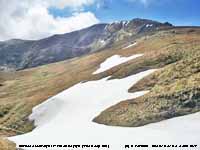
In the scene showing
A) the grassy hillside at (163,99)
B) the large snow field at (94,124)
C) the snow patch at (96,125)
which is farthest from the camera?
the grassy hillside at (163,99)

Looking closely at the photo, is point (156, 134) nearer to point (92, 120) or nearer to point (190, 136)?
point (190, 136)

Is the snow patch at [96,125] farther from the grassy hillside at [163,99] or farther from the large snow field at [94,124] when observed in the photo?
the grassy hillside at [163,99]

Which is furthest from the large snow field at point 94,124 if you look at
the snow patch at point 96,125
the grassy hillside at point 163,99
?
the grassy hillside at point 163,99

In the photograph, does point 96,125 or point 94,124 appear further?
point 94,124

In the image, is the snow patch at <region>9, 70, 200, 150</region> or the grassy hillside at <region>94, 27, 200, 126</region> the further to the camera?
the grassy hillside at <region>94, 27, 200, 126</region>

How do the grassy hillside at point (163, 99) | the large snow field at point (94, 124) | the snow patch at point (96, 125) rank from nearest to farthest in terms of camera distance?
1. the snow patch at point (96, 125)
2. the large snow field at point (94, 124)
3. the grassy hillside at point (163, 99)

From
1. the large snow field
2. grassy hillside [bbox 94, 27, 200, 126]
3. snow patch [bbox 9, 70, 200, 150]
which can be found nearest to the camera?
snow patch [bbox 9, 70, 200, 150]

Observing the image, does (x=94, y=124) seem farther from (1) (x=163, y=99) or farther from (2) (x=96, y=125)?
(1) (x=163, y=99)

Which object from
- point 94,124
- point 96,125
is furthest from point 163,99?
point 94,124

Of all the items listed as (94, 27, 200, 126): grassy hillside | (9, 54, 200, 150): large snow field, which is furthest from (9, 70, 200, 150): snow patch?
(94, 27, 200, 126): grassy hillside

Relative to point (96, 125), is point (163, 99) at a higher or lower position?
higher

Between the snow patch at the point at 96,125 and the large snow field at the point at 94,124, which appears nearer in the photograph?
the snow patch at the point at 96,125

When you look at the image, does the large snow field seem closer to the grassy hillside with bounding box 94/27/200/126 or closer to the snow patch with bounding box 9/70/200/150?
the snow patch with bounding box 9/70/200/150

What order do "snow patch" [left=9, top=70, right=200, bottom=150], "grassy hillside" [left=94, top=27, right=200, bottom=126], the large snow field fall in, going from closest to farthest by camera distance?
"snow patch" [left=9, top=70, right=200, bottom=150] → the large snow field → "grassy hillside" [left=94, top=27, right=200, bottom=126]
